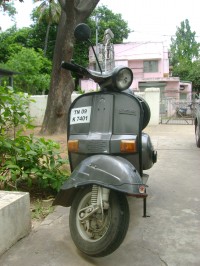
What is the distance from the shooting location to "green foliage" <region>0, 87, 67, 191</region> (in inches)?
158

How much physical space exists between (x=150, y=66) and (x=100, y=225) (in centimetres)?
3022

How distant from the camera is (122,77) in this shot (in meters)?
3.17

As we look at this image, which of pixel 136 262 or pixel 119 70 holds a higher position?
pixel 119 70

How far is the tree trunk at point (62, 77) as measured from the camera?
1081 cm

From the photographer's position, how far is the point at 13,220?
2.91 meters

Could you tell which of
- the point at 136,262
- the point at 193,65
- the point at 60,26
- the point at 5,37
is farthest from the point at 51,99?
the point at 193,65

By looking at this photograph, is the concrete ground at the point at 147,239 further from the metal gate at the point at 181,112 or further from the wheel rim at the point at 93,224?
the metal gate at the point at 181,112

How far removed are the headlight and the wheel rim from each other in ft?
3.54

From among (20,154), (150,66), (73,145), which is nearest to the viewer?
(73,145)

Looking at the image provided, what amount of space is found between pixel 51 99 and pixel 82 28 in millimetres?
8147

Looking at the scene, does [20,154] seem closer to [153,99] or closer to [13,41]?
[153,99]

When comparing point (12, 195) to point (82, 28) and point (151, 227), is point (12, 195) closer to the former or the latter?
point (151, 227)

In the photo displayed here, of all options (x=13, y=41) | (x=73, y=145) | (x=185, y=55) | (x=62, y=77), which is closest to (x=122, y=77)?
(x=73, y=145)

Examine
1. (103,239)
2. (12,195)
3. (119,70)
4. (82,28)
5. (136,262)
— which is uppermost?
(82,28)
